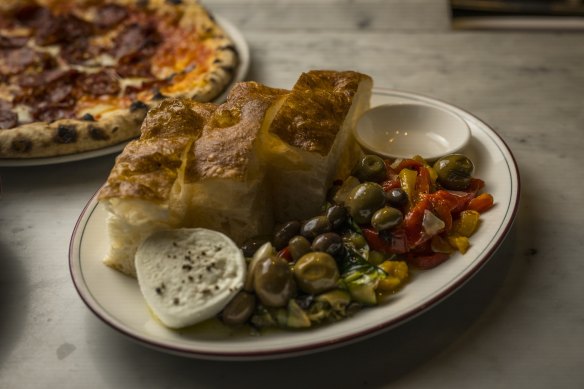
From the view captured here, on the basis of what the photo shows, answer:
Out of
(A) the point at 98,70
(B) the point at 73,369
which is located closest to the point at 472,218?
(B) the point at 73,369

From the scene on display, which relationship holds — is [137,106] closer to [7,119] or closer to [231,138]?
[7,119]

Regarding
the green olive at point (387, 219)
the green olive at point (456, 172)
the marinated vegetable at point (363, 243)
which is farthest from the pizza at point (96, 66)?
the green olive at point (387, 219)

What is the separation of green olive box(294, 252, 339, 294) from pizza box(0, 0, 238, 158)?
5.44 ft

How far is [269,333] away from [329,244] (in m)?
0.40

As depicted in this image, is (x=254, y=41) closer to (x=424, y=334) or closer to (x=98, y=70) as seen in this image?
(x=98, y=70)

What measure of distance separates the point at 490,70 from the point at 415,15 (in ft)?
3.05

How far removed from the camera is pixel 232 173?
2.58 meters

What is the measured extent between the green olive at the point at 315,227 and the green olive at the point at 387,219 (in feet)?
0.61

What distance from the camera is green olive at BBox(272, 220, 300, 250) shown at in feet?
8.75

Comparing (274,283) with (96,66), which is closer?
(274,283)

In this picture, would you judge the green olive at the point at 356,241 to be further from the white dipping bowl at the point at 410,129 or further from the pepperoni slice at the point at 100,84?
the pepperoni slice at the point at 100,84

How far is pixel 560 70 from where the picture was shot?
14.8 ft

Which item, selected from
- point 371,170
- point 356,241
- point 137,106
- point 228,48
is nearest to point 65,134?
point 137,106

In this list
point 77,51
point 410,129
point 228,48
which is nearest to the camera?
point 410,129
